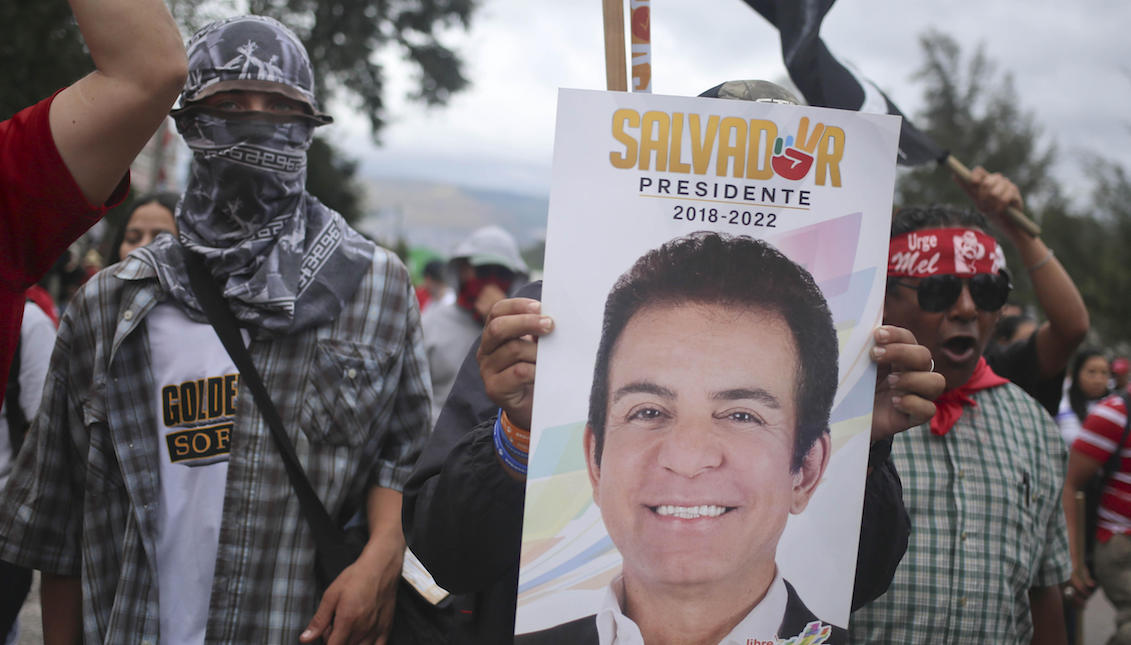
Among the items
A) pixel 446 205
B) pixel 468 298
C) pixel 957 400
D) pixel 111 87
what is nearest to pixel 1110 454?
pixel 957 400

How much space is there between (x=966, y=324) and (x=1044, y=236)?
86.5ft

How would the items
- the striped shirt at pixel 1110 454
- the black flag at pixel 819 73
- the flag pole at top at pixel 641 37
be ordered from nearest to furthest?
1. the flag pole at top at pixel 641 37
2. the black flag at pixel 819 73
3. the striped shirt at pixel 1110 454

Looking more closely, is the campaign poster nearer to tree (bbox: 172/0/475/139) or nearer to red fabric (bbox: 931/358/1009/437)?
red fabric (bbox: 931/358/1009/437)

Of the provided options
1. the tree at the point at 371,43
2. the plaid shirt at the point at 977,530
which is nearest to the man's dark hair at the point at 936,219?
the plaid shirt at the point at 977,530

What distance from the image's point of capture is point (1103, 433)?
418cm

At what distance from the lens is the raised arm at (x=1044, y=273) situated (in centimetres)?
305

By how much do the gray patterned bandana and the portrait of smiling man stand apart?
1.06 m

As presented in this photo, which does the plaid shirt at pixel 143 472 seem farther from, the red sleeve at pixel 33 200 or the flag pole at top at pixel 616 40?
the flag pole at top at pixel 616 40

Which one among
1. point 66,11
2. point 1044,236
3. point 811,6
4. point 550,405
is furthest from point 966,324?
point 1044,236

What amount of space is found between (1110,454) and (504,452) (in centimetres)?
369

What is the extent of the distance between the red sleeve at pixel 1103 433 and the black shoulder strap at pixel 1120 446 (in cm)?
1

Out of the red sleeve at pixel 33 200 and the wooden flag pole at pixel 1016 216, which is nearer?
the red sleeve at pixel 33 200

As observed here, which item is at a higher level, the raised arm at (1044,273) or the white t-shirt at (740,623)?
the raised arm at (1044,273)

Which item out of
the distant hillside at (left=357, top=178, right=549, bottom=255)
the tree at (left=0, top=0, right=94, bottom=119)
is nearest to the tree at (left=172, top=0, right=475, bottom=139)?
the tree at (left=0, top=0, right=94, bottom=119)
